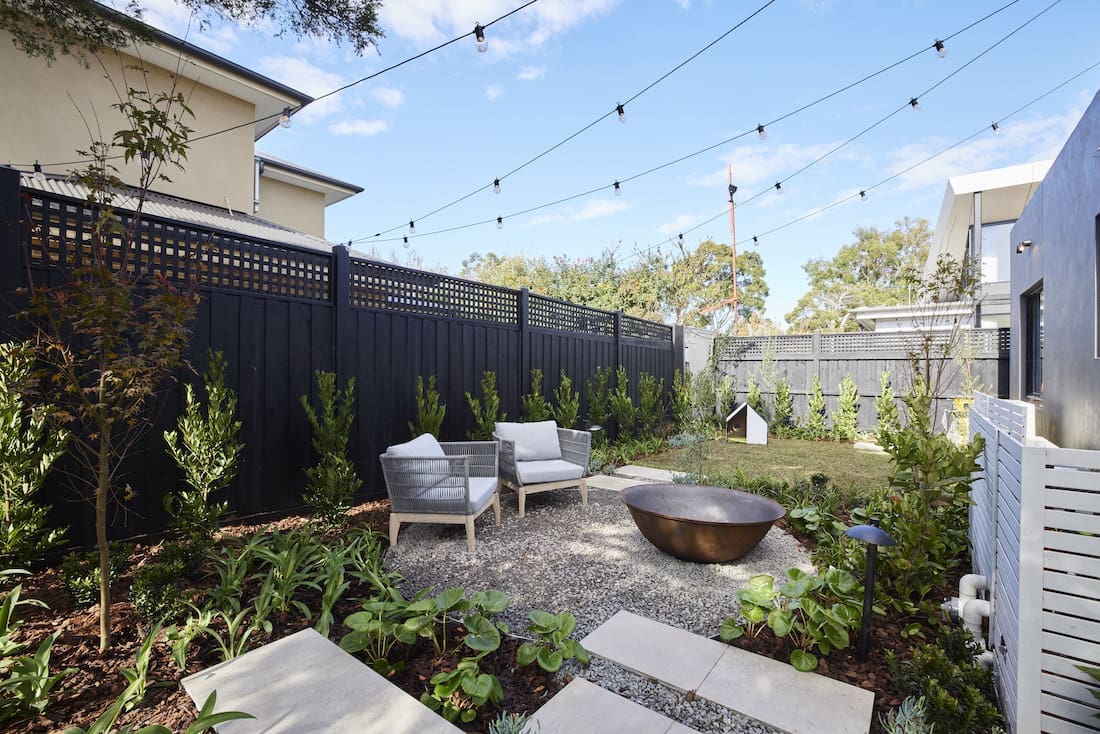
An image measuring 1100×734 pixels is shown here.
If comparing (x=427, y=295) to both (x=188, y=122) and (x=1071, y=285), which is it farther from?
(x=1071, y=285)

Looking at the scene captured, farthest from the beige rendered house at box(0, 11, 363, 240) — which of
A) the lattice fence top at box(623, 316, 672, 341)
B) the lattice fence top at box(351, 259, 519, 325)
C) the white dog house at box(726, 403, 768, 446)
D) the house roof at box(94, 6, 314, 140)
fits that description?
the white dog house at box(726, 403, 768, 446)

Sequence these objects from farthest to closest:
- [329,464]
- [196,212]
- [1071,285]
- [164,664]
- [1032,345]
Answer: [196,212] < [1032,345] < [329,464] < [1071,285] < [164,664]

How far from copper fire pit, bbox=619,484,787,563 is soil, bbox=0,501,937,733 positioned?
0.76 m

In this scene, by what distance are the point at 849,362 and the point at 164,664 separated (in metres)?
10.2

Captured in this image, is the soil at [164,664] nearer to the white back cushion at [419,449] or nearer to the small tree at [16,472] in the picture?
the small tree at [16,472]

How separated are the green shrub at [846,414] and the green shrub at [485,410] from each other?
6482 millimetres

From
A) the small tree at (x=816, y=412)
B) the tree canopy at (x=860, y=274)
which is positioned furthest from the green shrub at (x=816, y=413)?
the tree canopy at (x=860, y=274)

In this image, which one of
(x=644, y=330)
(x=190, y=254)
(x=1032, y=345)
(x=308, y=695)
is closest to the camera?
(x=308, y=695)

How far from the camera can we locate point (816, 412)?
369 inches

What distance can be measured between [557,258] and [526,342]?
39.9 feet

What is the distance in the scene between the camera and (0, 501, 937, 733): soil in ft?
5.68

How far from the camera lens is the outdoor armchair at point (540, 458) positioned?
14.8 feet

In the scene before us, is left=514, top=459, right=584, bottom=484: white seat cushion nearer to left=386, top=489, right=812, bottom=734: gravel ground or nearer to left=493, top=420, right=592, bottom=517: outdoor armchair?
left=493, top=420, right=592, bottom=517: outdoor armchair

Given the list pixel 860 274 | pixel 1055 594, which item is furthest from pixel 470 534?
pixel 860 274
